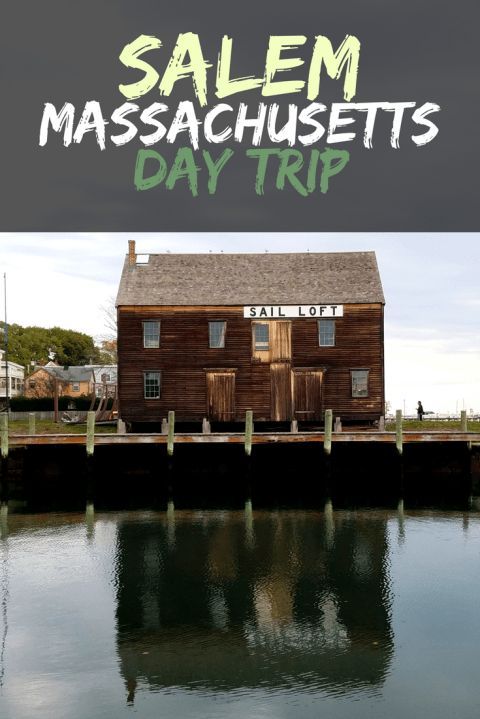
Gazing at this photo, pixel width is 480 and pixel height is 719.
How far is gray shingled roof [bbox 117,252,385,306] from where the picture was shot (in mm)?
39125

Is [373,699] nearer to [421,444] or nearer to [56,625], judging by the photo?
[56,625]

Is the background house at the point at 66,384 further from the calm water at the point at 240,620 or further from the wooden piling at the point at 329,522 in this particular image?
the calm water at the point at 240,620

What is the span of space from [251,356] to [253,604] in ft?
77.6

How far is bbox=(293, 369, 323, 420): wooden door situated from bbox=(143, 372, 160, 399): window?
7117 mm

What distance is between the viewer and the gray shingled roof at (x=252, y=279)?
3912 centimetres

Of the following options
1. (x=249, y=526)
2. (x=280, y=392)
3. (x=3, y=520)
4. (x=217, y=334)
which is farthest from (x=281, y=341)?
(x=3, y=520)

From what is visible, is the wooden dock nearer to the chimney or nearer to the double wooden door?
the double wooden door

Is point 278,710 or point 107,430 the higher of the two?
point 107,430

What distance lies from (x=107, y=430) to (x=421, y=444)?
58.2 feet

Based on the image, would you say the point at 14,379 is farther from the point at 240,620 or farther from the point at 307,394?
the point at 240,620

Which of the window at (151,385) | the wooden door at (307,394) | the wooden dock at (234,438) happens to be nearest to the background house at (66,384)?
the window at (151,385)

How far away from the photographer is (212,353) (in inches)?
1533

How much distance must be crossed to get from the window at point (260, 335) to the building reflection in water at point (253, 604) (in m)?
15.4

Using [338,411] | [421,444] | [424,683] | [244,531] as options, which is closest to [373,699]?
[424,683]
